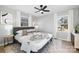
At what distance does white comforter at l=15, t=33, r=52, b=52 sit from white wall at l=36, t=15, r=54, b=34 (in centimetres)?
12

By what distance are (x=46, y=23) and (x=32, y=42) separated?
492 millimetres

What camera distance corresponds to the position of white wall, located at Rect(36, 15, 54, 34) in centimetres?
170

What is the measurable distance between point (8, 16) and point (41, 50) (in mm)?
875

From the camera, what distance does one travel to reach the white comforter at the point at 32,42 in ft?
4.96

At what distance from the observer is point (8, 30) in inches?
63.3

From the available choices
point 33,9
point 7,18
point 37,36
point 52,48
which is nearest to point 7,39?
point 7,18

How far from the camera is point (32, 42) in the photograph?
→ 1.54 meters

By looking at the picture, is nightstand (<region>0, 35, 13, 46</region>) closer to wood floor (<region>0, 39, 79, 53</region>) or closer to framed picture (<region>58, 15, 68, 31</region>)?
wood floor (<region>0, 39, 79, 53</region>)

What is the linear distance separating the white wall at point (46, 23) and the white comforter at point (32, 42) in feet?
0.39

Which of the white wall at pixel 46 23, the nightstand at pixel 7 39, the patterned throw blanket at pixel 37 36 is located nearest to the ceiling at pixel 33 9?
the white wall at pixel 46 23

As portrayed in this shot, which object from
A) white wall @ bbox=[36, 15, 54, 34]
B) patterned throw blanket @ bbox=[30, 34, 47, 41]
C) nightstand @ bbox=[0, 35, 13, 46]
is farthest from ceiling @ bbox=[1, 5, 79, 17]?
nightstand @ bbox=[0, 35, 13, 46]

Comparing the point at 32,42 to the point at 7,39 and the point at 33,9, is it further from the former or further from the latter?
the point at 33,9

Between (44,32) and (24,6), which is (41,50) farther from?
(24,6)
